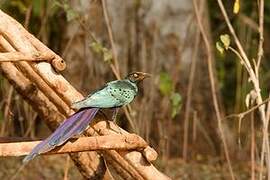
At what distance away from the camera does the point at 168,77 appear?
4551mm

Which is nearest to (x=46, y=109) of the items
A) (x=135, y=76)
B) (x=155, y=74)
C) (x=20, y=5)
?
(x=135, y=76)

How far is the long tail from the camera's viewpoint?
88.0 inches

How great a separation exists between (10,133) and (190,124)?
41.0 inches

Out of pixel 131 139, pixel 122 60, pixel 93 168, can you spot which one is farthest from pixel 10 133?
pixel 131 139

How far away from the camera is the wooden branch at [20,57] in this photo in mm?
Answer: 2293

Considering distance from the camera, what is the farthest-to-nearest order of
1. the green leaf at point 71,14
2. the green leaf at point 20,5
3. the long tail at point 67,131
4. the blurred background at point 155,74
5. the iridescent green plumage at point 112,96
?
the green leaf at point 20,5
the blurred background at point 155,74
the green leaf at point 71,14
the iridescent green plumage at point 112,96
the long tail at point 67,131

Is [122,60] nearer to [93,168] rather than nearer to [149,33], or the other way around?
[149,33]

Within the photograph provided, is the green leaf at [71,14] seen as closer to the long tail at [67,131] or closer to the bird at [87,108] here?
the bird at [87,108]

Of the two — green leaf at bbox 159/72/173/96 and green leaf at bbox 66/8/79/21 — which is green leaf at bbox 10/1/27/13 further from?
green leaf at bbox 66/8/79/21

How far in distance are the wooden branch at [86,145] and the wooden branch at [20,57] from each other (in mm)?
223

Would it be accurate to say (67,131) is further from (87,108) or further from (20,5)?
(20,5)

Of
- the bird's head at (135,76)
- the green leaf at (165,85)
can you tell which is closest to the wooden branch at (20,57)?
the bird's head at (135,76)

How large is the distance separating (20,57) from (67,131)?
238mm

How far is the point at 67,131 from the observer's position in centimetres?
227
